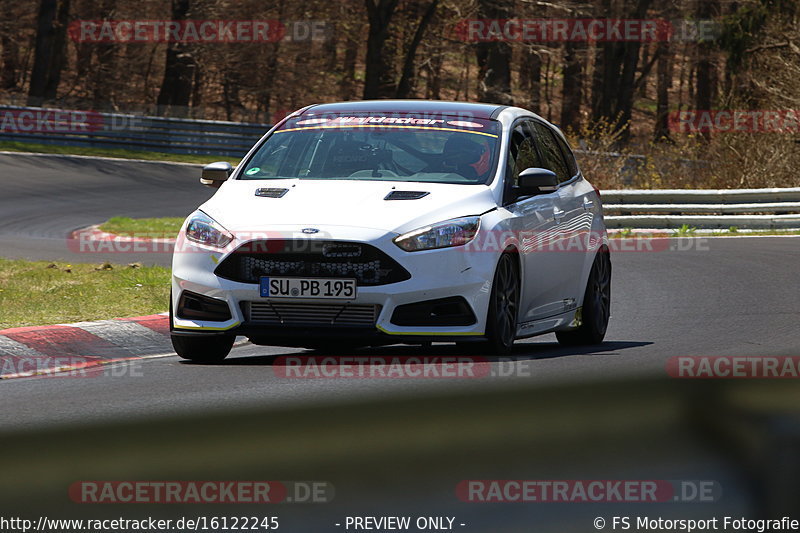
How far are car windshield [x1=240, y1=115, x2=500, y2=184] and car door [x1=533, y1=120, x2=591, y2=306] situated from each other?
74 cm

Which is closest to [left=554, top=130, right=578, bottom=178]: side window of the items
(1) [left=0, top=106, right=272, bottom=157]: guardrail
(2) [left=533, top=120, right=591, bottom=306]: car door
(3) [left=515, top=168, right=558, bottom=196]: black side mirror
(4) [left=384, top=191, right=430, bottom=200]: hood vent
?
(2) [left=533, top=120, right=591, bottom=306]: car door

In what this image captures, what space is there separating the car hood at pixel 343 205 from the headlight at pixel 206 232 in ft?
0.14

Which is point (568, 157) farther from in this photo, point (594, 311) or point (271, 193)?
point (271, 193)

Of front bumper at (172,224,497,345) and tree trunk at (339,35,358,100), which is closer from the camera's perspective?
front bumper at (172,224,497,345)

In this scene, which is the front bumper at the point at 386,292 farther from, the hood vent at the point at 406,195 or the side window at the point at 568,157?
the side window at the point at 568,157

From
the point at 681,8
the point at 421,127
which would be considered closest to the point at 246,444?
the point at 421,127

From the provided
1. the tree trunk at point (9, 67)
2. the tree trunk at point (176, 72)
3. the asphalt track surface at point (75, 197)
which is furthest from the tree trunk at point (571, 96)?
the asphalt track surface at point (75, 197)

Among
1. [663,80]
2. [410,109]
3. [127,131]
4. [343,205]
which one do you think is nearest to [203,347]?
[343,205]

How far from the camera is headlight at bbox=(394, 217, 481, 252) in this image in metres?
7.36

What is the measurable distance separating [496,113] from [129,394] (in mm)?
3357

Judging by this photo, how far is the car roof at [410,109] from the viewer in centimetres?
889

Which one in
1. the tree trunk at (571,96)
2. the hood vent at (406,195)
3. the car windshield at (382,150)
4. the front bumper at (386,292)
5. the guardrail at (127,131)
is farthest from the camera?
the tree trunk at (571,96)

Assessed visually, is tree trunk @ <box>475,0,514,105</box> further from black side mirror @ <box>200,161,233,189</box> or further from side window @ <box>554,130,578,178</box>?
black side mirror @ <box>200,161,233,189</box>

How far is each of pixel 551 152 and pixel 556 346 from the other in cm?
136
